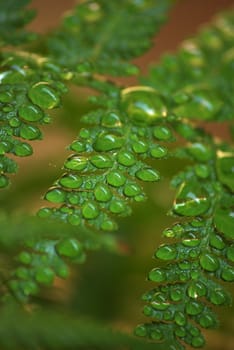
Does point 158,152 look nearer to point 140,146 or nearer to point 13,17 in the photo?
point 140,146

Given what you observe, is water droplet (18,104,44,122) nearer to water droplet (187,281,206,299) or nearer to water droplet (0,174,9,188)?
water droplet (0,174,9,188)

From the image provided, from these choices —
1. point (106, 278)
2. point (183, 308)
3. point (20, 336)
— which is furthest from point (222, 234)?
point (106, 278)

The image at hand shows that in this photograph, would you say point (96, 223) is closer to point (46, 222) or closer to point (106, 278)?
point (46, 222)

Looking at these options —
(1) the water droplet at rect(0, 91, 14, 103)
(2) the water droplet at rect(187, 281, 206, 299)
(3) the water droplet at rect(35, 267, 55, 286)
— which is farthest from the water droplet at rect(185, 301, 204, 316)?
(1) the water droplet at rect(0, 91, 14, 103)

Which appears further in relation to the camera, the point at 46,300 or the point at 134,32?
the point at 134,32

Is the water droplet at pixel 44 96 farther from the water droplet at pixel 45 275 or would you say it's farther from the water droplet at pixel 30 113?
the water droplet at pixel 45 275

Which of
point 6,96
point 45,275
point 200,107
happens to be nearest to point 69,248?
point 45,275
